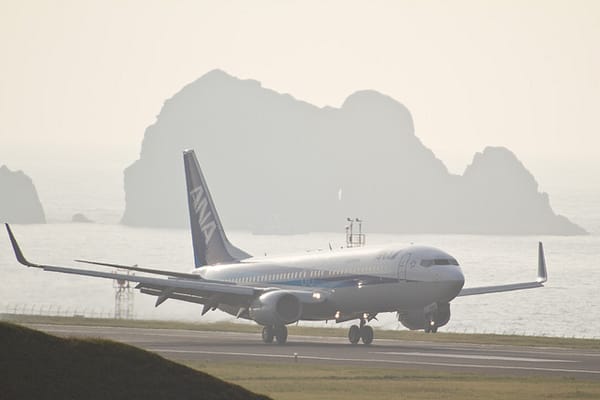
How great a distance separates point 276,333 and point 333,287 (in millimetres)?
3542

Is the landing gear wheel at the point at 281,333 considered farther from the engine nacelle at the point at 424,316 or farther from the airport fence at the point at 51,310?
the airport fence at the point at 51,310

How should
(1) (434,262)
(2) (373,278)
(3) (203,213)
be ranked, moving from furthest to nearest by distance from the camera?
(3) (203,213)
(2) (373,278)
(1) (434,262)

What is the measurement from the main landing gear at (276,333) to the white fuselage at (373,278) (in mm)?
1520

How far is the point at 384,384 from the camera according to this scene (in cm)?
4716

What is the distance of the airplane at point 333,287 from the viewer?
66875mm

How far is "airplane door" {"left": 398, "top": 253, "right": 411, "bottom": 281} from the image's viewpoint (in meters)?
66.8

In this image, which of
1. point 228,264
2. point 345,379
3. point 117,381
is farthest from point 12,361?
point 228,264

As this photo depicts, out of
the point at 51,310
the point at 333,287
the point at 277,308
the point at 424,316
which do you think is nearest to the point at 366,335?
the point at 333,287

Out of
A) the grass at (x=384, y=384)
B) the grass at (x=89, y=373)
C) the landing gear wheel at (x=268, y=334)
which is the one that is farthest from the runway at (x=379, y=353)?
the grass at (x=89, y=373)

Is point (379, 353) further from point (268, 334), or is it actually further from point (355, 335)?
point (268, 334)

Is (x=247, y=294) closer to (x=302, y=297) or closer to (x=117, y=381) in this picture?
(x=302, y=297)

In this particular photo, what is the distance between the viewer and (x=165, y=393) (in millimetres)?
29156

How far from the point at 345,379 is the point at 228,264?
31.6 meters

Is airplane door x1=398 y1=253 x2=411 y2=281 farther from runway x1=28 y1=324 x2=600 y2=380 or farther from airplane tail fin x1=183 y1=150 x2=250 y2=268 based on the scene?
airplane tail fin x1=183 y1=150 x2=250 y2=268
